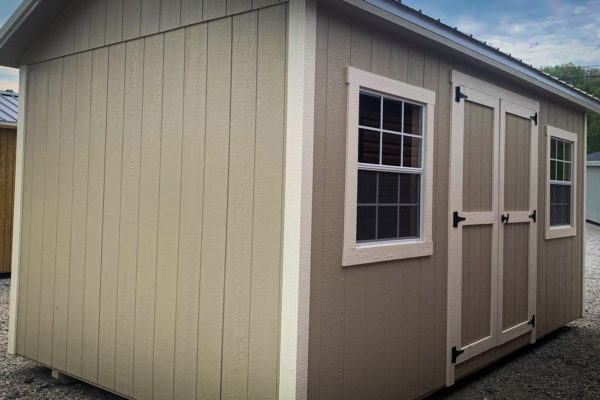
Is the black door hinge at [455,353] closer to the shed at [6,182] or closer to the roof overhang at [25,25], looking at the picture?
the roof overhang at [25,25]

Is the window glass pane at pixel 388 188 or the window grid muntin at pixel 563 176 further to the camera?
the window grid muntin at pixel 563 176

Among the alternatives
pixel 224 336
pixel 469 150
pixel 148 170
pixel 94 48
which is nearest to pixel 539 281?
pixel 469 150

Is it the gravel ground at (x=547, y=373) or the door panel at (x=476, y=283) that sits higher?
the door panel at (x=476, y=283)

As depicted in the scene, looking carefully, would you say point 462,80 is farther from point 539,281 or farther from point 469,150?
point 539,281

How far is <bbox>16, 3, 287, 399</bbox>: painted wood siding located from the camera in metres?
3.07

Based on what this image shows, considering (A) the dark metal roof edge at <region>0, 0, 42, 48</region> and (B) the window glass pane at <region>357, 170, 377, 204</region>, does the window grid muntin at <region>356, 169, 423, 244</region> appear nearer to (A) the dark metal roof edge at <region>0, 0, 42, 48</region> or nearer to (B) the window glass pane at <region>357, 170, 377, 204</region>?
(B) the window glass pane at <region>357, 170, 377, 204</region>

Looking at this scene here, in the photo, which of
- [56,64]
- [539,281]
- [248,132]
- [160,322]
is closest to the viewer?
[248,132]

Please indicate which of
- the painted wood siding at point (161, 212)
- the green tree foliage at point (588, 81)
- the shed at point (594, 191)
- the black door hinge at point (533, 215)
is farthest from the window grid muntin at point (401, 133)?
the green tree foliage at point (588, 81)

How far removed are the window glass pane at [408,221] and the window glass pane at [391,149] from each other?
0.34 m

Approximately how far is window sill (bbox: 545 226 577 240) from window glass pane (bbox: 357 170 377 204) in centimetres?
310

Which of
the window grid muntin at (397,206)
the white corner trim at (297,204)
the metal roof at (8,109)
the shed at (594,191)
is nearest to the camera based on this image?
the white corner trim at (297,204)

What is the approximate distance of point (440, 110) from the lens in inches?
159

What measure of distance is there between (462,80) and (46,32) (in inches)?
134

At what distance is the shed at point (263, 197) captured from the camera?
9.87 ft
